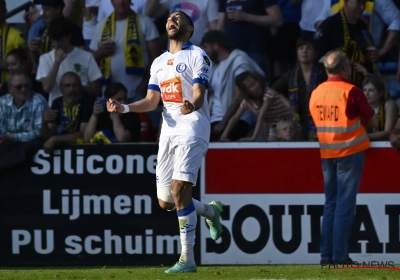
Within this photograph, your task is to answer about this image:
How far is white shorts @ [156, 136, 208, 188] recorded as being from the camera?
310 inches

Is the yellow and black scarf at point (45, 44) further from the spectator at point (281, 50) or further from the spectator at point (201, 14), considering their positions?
the spectator at point (281, 50)

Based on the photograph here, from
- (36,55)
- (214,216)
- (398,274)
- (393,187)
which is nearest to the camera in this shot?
(398,274)

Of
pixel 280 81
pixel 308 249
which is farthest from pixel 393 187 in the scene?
pixel 280 81

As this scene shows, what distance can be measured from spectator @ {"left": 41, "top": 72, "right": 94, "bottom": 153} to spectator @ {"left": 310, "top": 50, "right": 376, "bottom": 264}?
10.1 ft

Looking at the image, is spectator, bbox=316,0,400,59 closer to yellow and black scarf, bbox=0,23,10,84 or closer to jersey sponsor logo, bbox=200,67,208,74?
yellow and black scarf, bbox=0,23,10,84

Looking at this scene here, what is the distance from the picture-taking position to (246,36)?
11953 millimetres

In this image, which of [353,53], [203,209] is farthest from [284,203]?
[203,209]

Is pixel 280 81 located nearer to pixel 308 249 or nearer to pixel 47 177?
pixel 308 249

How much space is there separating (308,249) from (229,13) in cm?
315

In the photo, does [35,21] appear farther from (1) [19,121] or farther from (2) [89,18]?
(1) [19,121]

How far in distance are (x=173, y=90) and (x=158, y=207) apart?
3210 millimetres

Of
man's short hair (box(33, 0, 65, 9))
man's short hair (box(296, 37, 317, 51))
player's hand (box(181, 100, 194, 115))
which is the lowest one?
player's hand (box(181, 100, 194, 115))

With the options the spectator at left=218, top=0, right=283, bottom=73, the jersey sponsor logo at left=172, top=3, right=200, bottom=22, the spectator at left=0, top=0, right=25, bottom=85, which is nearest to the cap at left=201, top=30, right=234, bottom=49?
the spectator at left=218, top=0, right=283, bottom=73

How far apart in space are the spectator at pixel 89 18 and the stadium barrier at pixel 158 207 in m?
2.66
